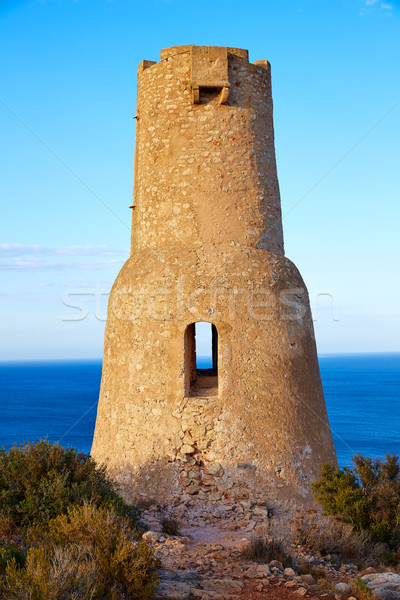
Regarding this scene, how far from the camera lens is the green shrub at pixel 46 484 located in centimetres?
574

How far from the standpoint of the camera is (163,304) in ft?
26.9

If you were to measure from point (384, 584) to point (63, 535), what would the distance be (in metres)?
3.21

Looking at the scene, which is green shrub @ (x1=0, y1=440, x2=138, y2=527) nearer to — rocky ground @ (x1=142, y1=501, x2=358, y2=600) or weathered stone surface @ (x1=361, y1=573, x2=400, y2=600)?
rocky ground @ (x1=142, y1=501, x2=358, y2=600)

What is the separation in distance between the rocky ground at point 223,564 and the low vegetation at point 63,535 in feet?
1.25

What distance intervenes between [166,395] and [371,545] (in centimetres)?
338

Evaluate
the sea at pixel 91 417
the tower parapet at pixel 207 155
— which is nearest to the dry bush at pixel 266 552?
the tower parapet at pixel 207 155

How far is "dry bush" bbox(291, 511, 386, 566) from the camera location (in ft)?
20.5

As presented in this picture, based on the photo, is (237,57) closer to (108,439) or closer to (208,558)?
(108,439)

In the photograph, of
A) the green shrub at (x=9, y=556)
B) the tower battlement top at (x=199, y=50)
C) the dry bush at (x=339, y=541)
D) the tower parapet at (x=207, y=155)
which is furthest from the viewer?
the tower battlement top at (x=199, y=50)

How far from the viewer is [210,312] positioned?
8.00 meters

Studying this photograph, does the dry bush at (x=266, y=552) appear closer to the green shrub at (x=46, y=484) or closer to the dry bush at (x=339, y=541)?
the dry bush at (x=339, y=541)

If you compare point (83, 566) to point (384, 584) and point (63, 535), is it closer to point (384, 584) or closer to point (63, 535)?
point (63, 535)

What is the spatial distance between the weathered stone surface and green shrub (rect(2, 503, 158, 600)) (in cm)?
219

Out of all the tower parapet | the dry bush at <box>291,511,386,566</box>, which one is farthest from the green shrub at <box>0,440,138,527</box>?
the tower parapet
